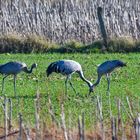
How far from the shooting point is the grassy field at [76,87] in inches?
508

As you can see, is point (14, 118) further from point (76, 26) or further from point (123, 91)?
point (76, 26)

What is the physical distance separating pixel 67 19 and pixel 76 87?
9.40m

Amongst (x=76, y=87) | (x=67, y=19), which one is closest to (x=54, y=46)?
(x=67, y=19)

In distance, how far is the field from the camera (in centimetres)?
1265

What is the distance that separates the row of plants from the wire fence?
71cm

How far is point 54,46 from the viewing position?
79.6 feet

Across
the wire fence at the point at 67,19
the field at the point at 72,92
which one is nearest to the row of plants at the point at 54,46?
the wire fence at the point at 67,19

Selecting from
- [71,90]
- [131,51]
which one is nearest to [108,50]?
[131,51]

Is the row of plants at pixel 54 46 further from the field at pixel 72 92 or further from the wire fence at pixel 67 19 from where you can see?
the field at pixel 72 92

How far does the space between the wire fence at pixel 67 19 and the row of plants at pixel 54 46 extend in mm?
714

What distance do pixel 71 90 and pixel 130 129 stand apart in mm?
5535

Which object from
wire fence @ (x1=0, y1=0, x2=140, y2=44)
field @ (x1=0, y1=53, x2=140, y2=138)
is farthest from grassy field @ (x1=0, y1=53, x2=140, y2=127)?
wire fence @ (x1=0, y1=0, x2=140, y2=44)

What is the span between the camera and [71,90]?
1576cm

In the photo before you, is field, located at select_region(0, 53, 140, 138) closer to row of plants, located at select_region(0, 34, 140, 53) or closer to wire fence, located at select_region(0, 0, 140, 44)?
row of plants, located at select_region(0, 34, 140, 53)
